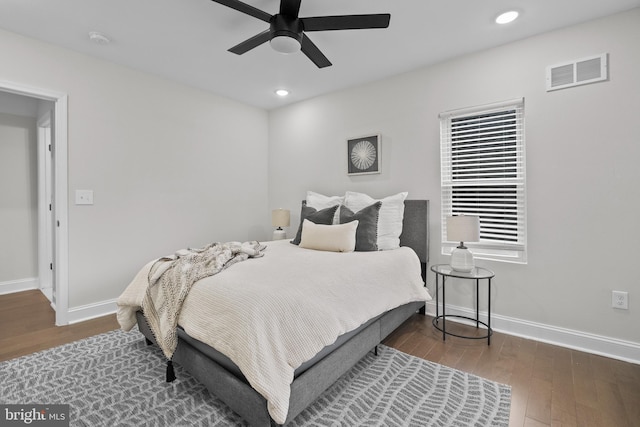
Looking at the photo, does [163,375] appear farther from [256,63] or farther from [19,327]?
[256,63]

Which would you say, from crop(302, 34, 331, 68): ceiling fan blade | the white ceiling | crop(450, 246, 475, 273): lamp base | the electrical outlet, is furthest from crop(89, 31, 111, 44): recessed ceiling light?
the electrical outlet

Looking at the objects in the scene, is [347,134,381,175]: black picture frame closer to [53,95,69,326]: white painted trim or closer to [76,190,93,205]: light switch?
[76,190,93,205]: light switch

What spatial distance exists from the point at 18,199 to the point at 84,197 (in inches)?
73.0

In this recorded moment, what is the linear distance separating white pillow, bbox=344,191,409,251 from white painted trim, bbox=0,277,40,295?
4.30 meters

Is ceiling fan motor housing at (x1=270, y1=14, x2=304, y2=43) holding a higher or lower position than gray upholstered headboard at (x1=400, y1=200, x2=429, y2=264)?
higher

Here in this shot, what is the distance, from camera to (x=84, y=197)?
114 inches

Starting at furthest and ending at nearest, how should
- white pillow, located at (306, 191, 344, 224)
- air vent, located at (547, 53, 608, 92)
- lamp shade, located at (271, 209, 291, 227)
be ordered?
lamp shade, located at (271, 209, 291, 227) < white pillow, located at (306, 191, 344, 224) < air vent, located at (547, 53, 608, 92)

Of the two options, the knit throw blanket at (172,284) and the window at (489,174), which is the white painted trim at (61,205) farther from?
the window at (489,174)

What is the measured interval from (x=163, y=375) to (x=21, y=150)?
3.88 meters

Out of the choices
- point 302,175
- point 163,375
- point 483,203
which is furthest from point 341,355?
point 302,175

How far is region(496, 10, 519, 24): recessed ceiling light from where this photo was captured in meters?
2.24

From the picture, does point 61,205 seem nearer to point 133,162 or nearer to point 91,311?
point 133,162

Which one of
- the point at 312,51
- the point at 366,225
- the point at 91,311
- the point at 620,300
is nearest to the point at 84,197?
the point at 91,311

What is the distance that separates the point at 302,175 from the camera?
4.22 metres
